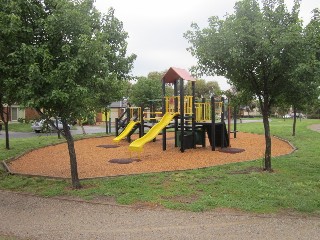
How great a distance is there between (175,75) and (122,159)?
5460 millimetres

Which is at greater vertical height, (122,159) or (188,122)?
(188,122)

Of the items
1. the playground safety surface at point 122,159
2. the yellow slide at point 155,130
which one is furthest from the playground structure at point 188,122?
the playground safety surface at point 122,159

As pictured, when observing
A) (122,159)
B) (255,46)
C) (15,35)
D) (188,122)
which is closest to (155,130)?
(122,159)

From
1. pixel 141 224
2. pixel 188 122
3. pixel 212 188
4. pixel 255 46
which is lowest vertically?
pixel 141 224

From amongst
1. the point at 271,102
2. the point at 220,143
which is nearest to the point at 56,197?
the point at 271,102

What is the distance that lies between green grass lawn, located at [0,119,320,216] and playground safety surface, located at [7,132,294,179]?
1.10 meters

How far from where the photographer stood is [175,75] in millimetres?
17031

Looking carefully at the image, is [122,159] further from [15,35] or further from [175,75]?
[15,35]

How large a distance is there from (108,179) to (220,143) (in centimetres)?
817

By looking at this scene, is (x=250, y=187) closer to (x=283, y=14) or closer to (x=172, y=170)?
(x=172, y=170)

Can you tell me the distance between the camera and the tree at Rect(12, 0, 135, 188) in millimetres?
7992

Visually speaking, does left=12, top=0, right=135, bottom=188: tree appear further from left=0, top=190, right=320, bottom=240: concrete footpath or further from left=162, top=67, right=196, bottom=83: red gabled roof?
left=162, top=67, right=196, bottom=83: red gabled roof

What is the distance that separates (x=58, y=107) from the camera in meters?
8.80

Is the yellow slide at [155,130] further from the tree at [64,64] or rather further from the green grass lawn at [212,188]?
the tree at [64,64]
